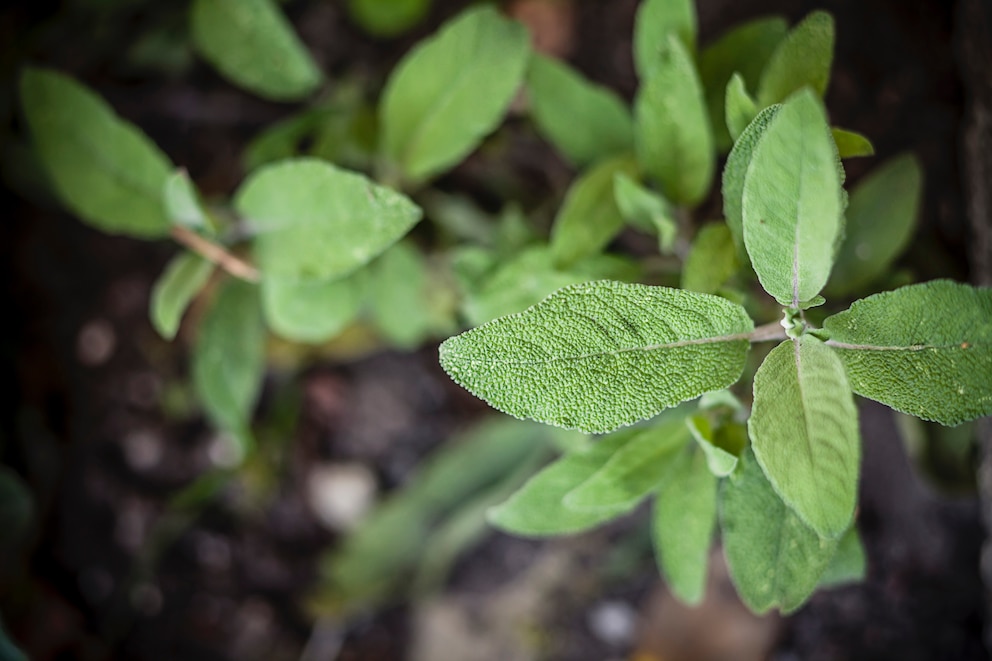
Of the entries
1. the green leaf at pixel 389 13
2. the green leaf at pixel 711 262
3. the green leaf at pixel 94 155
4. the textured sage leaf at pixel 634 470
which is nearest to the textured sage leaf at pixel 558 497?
the textured sage leaf at pixel 634 470

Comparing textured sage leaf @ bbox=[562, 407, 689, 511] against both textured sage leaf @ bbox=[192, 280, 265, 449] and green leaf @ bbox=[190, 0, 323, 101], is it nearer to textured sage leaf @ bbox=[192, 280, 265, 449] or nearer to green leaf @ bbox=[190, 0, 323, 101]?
textured sage leaf @ bbox=[192, 280, 265, 449]

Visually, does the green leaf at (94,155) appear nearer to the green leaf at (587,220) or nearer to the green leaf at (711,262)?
the green leaf at (587,220)

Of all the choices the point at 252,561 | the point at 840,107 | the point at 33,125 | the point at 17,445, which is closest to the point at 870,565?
the point at 840,107

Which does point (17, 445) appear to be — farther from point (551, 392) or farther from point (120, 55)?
point (551, 392)

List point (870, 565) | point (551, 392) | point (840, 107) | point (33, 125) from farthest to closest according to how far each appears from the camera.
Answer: point (870, 565)
point (840, 107)
point (33, 125)
point (551, 392)

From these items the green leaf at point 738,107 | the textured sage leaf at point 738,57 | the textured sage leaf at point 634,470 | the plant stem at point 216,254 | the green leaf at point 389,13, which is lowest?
the textured sage leaf at point 634,470

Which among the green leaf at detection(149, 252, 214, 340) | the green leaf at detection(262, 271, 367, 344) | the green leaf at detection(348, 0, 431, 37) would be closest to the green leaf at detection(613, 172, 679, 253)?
the green leaf at detection(262, 271, 367, 344)
